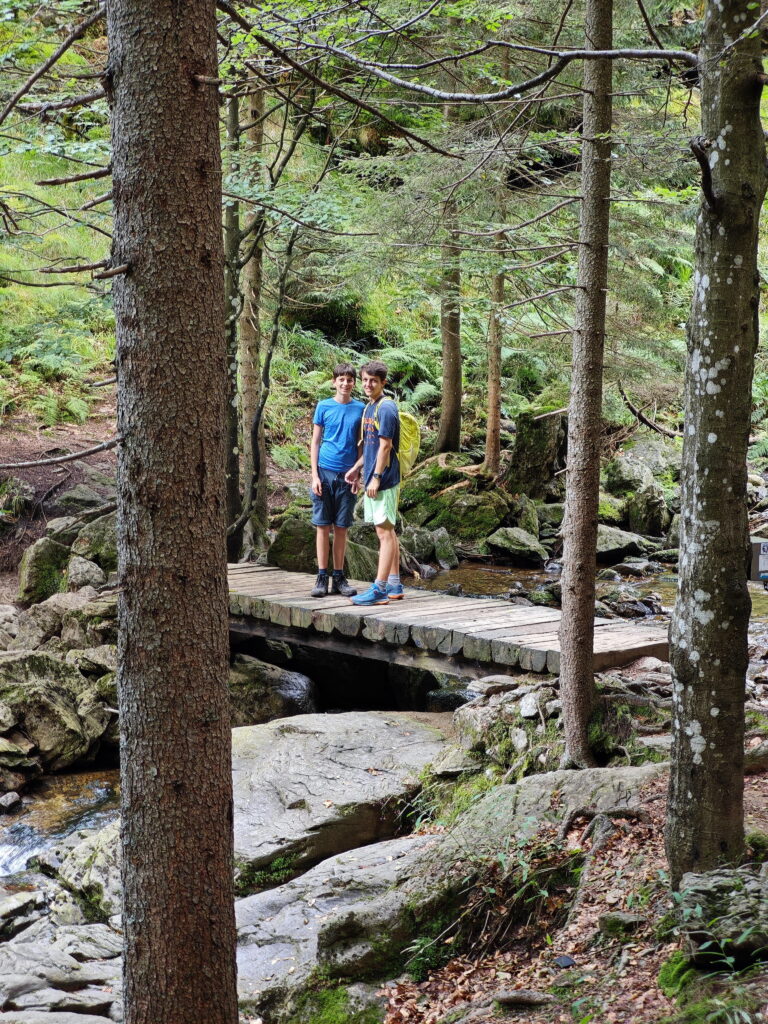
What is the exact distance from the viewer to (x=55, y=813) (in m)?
7.27

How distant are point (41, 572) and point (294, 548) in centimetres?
315

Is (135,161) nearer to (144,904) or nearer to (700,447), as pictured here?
(700,447)

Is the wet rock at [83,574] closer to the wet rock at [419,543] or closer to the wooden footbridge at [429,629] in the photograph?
the wooden footbridge at [429,629]

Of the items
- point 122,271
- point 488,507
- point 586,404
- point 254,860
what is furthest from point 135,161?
point 488,507

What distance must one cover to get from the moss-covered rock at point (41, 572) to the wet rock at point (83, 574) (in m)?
0.18

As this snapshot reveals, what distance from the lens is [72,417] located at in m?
15.6

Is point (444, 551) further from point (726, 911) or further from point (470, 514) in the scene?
point (726, 911)

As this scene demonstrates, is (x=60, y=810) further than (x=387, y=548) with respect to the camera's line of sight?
No

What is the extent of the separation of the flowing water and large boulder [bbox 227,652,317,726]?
61.4 inches

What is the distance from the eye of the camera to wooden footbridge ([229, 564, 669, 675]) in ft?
22.8

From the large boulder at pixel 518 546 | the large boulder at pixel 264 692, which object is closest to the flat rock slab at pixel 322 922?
the large boulder at pixel 264 692

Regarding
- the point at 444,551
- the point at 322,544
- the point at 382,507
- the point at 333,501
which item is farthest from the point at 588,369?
the point at 444,551

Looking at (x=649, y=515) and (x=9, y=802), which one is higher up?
(x=649, y=515)

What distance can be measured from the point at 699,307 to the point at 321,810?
13.4ft
